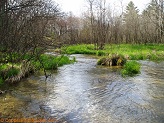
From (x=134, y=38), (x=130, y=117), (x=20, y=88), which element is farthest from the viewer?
(x=134, y=38)

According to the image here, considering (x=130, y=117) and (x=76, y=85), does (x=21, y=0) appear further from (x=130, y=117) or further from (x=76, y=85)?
(x=130, y=117)

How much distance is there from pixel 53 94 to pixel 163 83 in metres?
5.02

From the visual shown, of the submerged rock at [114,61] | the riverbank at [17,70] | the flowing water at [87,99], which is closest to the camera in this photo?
the flowing water at [87,99]

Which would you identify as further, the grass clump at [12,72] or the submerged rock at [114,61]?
the submerged rock at [114,61]

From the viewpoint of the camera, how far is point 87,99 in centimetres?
776

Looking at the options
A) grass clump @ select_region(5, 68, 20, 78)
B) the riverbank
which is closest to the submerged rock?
the riverbank

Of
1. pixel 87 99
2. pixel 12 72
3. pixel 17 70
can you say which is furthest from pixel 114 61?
pixel 87 99

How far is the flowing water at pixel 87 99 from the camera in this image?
6.13 metres

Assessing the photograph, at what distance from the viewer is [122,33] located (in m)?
43.3

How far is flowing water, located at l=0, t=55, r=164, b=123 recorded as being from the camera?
6133 millimetres

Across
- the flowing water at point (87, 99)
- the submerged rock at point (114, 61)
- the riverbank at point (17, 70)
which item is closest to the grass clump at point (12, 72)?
the riverbank at point (17, 70)

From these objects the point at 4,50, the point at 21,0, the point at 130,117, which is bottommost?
the point at 130,117

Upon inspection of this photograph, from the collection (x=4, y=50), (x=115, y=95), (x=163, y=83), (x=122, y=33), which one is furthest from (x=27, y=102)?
(x=122, y=33)

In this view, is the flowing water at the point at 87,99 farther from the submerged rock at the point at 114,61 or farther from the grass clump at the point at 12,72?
the submerged rock at the point at 114,61
